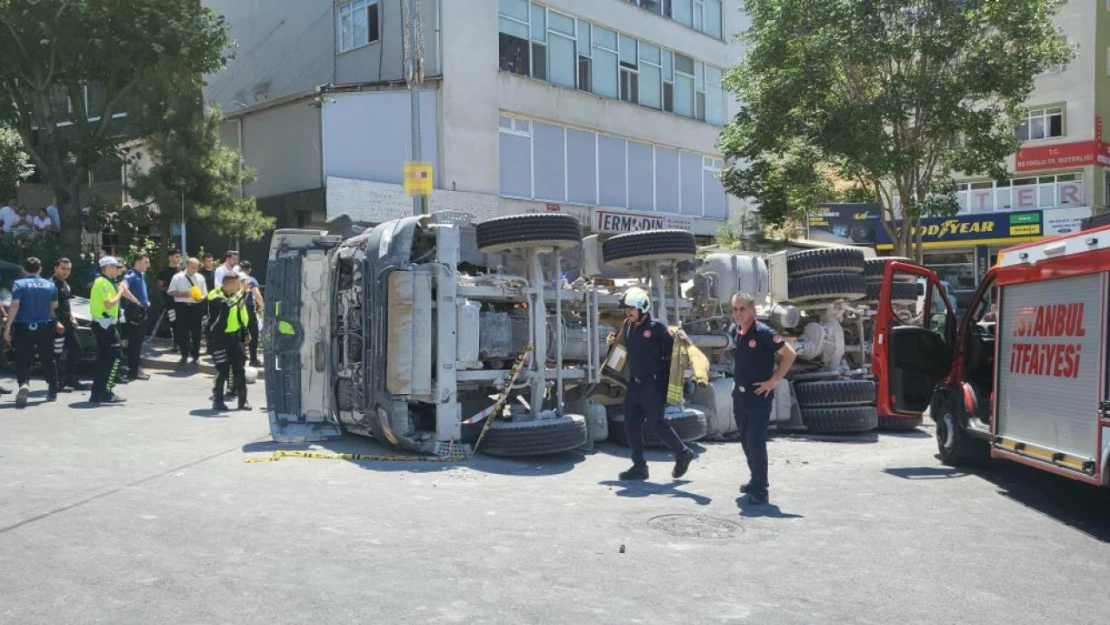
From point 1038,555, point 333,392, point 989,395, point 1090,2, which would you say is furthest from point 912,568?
point 1090,2

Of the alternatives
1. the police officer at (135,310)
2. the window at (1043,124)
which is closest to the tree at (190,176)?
the police officer at (135,310)

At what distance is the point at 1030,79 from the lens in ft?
55.8

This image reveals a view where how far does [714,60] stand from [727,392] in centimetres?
2327

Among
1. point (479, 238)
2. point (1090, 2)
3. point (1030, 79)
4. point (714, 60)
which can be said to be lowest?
point (479, 238)

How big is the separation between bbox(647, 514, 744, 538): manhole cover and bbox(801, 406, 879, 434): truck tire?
463 cm

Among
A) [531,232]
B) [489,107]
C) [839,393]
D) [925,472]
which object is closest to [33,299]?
[531,232]

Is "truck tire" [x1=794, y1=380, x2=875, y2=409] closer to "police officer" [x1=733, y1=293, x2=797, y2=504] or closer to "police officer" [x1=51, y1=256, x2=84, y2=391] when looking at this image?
"police officer" [x1=733, y1=293, x2=797, y2=504]

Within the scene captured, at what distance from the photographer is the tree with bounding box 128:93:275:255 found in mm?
17312

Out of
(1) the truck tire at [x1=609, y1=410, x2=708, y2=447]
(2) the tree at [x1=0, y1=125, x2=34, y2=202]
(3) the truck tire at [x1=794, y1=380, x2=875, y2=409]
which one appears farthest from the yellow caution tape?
(2) the tree at [x1=0, y1=125, x2=34, y2=202]

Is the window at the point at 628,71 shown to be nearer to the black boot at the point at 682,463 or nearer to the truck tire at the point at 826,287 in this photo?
the truck tire at the point at 826,287

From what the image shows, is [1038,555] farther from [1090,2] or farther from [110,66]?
[1090,2]

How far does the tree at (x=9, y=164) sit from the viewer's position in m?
23.8

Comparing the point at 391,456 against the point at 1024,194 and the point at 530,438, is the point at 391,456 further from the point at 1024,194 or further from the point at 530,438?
the point at 1024,194

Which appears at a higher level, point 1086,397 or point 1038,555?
point 1086,397
